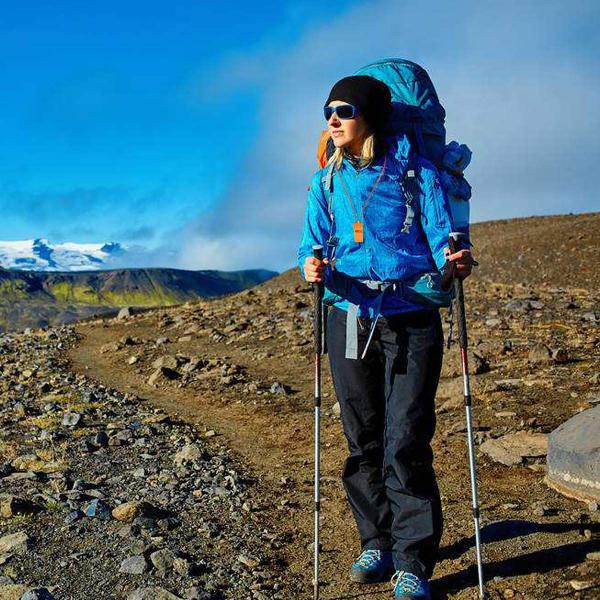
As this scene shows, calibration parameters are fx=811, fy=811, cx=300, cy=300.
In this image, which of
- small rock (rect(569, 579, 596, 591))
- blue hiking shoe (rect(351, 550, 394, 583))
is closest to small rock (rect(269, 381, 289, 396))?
blue hiking shoe (rect(351, 550, 394, 583))

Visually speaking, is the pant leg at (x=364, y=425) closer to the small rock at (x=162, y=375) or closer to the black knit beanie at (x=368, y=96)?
the black knit beanie at (x=368, y=96)

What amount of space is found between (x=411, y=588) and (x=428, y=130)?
295cm

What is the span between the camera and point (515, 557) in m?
5.89

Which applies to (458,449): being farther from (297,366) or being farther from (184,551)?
(297,366)

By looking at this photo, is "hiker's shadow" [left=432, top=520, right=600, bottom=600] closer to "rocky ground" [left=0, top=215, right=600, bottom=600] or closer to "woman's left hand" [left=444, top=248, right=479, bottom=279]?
"rocky ground" [left=0, top=215, right=600, bottom=600]

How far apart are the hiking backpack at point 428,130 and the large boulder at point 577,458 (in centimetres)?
283

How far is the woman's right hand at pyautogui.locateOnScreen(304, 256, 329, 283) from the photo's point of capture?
527cm

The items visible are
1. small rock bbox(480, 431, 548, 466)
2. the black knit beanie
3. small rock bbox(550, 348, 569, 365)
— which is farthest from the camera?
small rock bbox(550, 348, 569, 365)

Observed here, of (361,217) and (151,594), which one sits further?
(151,594)

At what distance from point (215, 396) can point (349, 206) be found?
8.63 meters

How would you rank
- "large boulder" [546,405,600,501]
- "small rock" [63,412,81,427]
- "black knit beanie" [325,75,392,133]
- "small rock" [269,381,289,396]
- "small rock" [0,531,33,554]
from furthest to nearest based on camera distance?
"small rock" [269,381,289,396] < "small rock" [63,412,81,427] < "large boulder" [546,405,600,501] < "small rock" [0,531,33,554] < "black knit beanie" [325,75,392,133]

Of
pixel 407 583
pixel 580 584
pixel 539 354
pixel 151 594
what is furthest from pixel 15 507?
pixel 539 354

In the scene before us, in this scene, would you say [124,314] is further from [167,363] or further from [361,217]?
[361,217]

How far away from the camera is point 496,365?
43.2 feet
